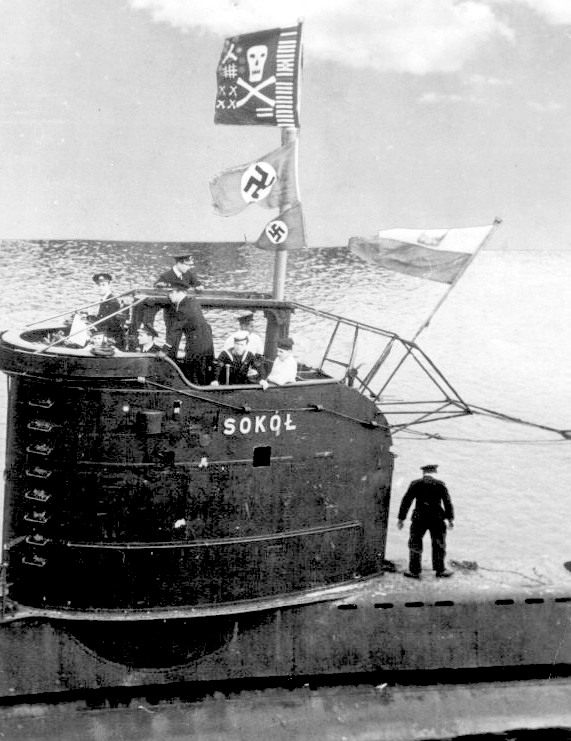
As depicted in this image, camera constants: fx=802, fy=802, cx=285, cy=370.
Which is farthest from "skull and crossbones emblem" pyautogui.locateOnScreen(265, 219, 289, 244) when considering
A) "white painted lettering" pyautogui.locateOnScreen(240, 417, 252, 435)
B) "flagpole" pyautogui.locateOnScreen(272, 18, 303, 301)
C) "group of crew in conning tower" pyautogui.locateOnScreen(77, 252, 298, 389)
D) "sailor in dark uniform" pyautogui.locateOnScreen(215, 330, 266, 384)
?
"white painted lettering" pyautogui.locateOnScreen(240, 417, 252, 435)

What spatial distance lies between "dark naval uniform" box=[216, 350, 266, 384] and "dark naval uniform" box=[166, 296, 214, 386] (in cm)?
36

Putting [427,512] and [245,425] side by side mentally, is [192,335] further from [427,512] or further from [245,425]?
[427,512]

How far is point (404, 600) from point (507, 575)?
7.22ft

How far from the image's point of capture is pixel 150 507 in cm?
913

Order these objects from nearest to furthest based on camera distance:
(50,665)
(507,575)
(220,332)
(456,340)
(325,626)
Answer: (50,665)
(325,626)
(507,575)
(220,332)
(456,340)

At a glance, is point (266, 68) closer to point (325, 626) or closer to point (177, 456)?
point (177, 456)

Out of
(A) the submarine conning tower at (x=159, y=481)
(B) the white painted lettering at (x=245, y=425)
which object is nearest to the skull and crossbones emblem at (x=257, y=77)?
(A) the submarine conning tower at (x=159, y=481)

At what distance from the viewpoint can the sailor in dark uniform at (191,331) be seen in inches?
377

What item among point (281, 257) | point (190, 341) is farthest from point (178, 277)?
point (190, 341)

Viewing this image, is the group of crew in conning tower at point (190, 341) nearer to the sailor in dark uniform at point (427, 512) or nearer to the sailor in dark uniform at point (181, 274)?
the sailor in dark uniform at point (181, 274)

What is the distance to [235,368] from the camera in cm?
1017

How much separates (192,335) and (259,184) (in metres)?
2.30

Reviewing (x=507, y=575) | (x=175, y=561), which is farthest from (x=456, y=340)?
(x=175, y=561)

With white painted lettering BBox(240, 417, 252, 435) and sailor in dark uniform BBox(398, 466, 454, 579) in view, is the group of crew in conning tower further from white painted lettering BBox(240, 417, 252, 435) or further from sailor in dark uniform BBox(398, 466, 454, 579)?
sailor in dark uniform BBox(398, 466, 454, 579)
